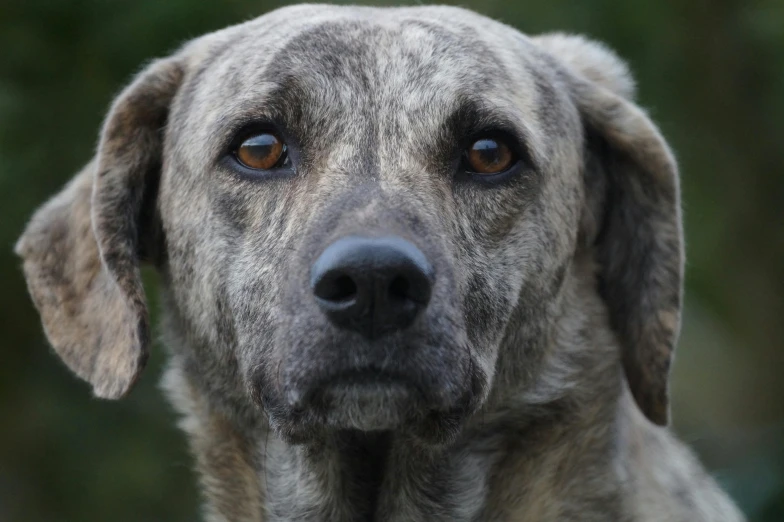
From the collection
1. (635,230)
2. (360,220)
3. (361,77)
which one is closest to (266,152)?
(361,77)

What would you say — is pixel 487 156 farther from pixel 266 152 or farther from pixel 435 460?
pixel 435 460

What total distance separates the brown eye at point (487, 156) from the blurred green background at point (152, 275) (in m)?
2.07

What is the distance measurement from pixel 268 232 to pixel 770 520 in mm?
2937

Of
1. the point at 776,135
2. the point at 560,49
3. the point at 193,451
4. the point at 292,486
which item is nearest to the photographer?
the point at 292,486

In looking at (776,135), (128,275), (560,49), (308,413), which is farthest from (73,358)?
(776,135)

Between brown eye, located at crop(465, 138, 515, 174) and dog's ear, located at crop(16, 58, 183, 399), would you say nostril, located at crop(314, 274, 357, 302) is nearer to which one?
brown eye, located at crop(465, 138, 515, 174)

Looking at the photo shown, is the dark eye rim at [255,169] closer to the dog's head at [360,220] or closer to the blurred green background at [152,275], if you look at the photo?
the dog's head at [360,220]

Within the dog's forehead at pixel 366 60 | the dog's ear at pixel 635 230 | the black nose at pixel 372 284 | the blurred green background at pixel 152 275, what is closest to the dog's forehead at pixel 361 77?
the dog's forehead at pixel 366 60

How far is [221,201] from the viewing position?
3.48 m

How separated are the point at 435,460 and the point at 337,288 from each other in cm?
86

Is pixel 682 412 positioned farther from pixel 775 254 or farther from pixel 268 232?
pixel 268 232

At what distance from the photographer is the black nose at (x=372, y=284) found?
9.25 feet

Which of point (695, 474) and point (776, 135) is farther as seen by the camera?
point (776, 135)

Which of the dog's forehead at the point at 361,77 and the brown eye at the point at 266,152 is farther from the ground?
the dog's forehead at the point at 361,77
